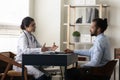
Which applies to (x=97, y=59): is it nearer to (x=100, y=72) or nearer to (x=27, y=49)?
(x=100, y=72)

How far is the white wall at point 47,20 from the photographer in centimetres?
546

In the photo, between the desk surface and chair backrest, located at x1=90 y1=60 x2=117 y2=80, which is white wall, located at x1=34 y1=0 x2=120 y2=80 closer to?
chair backrest, located at x1=90 y1=60 x2=117 y2=80

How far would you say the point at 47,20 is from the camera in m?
5.48

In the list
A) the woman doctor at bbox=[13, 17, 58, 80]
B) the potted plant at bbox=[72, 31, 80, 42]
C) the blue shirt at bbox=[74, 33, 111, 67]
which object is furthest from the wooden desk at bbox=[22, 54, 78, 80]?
the potted plant at bbox=[72, 31, 80, 42]

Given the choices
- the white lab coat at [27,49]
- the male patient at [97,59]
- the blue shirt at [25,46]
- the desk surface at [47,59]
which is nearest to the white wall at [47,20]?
the blue shirt at [25,46]

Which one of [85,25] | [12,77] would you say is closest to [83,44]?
[85,25]

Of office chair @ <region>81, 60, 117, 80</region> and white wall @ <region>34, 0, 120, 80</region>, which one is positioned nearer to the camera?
office chair @ <region>81, 60, 117, 80</region>

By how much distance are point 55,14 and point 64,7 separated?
1.05ft

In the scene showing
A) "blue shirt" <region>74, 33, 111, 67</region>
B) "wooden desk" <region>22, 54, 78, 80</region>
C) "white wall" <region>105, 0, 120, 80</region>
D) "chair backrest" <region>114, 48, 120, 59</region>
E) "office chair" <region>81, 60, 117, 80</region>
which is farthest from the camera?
"white wall" <region>105, 0, 120, 80</region>

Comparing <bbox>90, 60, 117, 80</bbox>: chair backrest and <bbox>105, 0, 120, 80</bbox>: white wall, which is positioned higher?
<bbox>105, 0, 120, 80</bbox>: white wall

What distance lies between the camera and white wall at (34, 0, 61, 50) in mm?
5465

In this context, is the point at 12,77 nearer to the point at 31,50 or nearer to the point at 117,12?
the point at 31,50

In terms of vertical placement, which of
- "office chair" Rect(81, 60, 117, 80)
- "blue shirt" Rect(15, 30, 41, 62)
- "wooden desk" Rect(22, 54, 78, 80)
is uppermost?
"blue shirt" Rect(15, 30, 41, 62)

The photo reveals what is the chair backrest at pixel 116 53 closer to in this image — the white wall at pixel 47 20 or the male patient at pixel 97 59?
the white wall at pixel 47 20
